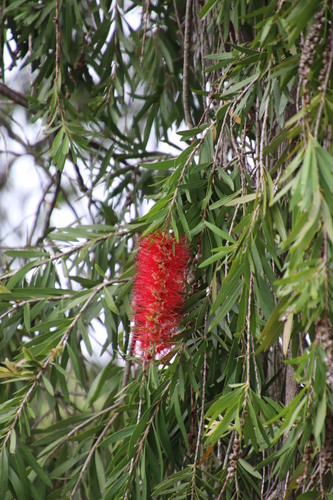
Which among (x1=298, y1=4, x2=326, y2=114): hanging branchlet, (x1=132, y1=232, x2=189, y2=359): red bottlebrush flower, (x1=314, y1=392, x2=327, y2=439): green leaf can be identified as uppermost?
(x1=298, y1=4, x2=326, y2=114): hanging branchlet

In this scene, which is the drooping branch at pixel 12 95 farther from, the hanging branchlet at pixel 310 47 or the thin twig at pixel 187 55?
the hanging branchlet at pixel 310 47

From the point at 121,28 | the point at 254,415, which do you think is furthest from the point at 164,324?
the point at 121,28

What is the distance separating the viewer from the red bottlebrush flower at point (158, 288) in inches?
41.9

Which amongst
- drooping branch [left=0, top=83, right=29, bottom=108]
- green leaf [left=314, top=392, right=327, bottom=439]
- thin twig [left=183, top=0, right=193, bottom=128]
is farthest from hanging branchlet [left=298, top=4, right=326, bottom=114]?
drooping branch [left=0, top=83, right=29, bottom=108]

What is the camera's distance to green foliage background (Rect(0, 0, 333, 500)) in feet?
2.64

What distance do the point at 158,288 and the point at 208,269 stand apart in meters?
0.18

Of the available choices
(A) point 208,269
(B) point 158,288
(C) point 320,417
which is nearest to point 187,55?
(A) point 208,269

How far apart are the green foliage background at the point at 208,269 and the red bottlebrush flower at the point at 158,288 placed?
38mm

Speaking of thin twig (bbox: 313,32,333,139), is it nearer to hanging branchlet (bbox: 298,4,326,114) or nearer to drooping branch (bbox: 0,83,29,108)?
hanging branchlet (bbox: 298,4,326,114)

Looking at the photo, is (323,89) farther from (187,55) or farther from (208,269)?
(187,55)

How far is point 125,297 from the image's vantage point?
1450 mm

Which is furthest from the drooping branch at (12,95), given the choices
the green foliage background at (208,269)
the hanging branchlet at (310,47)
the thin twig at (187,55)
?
the hanging branchlet at (310,47)

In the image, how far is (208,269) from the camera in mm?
1217

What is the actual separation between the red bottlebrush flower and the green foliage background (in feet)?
0.12
